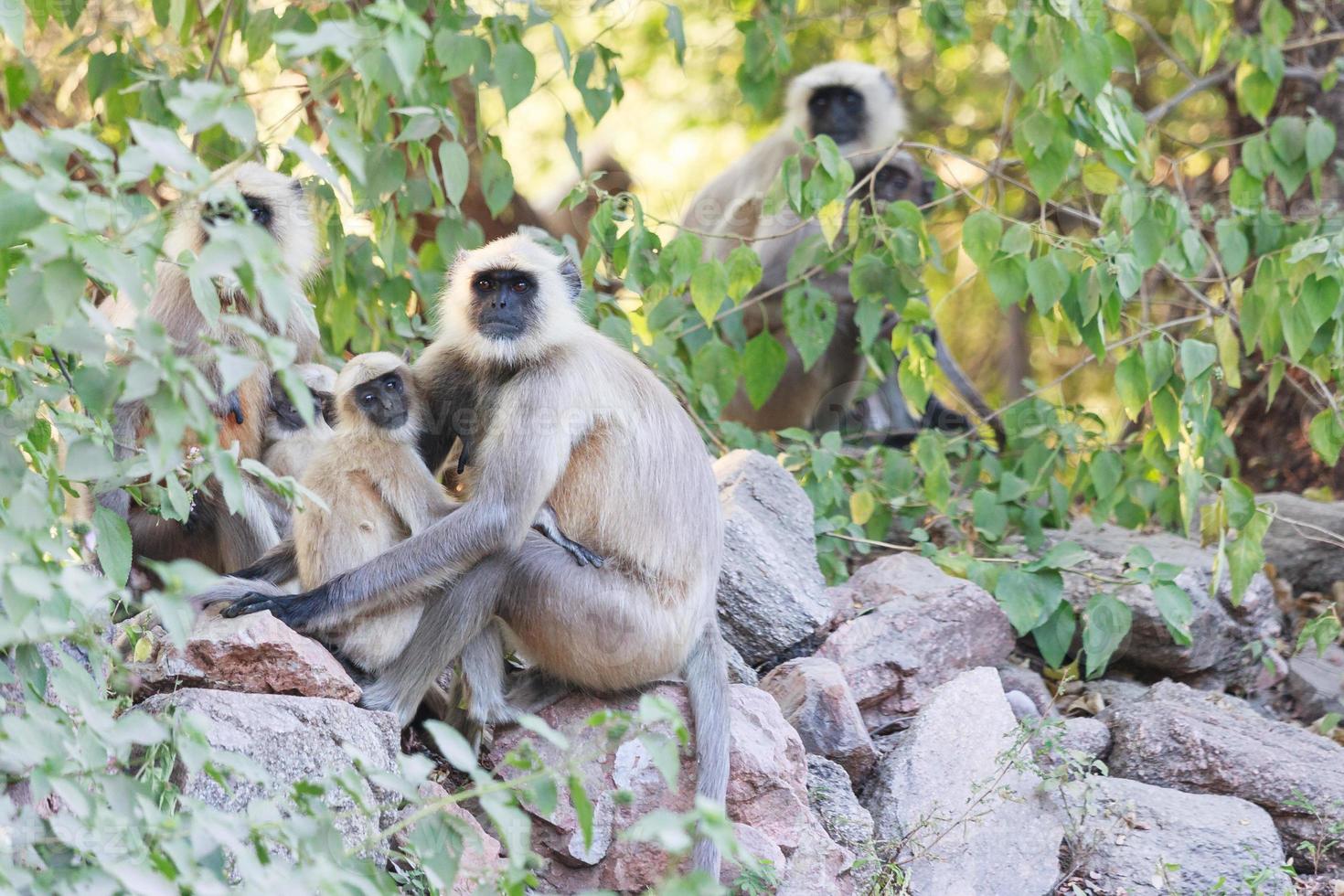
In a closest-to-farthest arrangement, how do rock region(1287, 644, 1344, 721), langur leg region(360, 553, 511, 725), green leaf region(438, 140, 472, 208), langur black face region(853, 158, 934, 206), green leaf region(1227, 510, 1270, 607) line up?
langur leg region(360, 553, 511, 725) < green leaf region(438, 140, 472, 208) < green leaf region(1227, 510, 1270, 607) < rock region(1287, 644, 1344, 721) < langur black face region(853, 158, 934, 206)

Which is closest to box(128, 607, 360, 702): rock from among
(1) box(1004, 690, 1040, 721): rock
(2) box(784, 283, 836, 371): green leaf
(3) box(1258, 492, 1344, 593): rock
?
(1) box(1004, 690, 1040, 721): rock

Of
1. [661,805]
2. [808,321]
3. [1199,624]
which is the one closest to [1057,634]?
[1199,624]

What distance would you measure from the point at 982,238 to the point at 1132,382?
609 mm

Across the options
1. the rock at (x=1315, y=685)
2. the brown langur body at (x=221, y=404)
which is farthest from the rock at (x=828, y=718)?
the rock at (x=1315, y=685)

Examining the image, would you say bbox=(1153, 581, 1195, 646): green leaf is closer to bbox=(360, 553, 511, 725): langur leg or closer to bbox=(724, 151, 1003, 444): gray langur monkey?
bbox=(360, 553, 511, 725): langur leg

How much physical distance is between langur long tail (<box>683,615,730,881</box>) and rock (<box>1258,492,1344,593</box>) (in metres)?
3.03

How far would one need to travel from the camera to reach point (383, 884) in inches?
84.9

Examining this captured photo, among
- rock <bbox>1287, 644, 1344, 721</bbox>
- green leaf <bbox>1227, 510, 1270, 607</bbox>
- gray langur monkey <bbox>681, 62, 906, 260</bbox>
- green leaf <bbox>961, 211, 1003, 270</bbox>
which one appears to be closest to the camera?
green leaf <bbox>1227, 510, 1270, 607</bbox>

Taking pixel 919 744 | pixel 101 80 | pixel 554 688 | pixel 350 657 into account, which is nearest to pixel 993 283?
pixel 919 744

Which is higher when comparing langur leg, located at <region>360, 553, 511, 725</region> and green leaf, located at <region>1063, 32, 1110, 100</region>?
green leaf, located at <region>1063, 32, 1110, 100</region>

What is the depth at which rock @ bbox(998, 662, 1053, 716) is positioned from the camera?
4.36m

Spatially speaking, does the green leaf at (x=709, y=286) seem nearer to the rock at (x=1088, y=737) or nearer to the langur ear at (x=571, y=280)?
the langur ear at (x=571, y=280)

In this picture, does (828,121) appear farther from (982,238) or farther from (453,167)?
(453,167)

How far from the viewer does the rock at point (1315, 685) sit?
4.80 m
